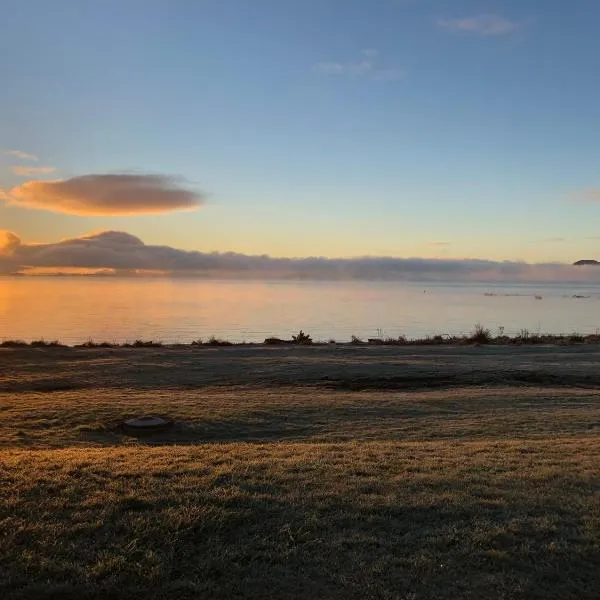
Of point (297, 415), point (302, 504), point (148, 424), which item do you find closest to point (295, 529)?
point (302, 504)

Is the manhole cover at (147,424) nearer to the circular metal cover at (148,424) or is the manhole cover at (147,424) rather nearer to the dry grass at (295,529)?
the circular metal cover at (148,424)

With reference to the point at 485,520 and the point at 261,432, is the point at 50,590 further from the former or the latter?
the point at 261,432

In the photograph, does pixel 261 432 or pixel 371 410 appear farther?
pixel 371 410

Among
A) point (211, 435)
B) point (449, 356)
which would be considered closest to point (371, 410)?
point (211, 435)

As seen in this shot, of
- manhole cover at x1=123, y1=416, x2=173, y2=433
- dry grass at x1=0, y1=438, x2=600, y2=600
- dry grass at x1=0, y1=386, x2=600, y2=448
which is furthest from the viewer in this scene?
manhole cover at x1=123, y1=416, x2=173, y2=433

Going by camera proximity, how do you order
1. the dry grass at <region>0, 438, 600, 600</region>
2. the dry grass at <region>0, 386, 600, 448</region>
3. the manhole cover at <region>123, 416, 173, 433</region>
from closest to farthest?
the dry grass at <region>0, 438, 600, 600</region> < the dry grass at <region>0, 386, 600, 448</region> < the manhole cover at <region>123, 416, 173, 433</region>

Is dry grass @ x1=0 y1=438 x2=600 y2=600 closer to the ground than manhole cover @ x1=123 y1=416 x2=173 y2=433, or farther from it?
farther from it

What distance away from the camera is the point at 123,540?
5.77 m

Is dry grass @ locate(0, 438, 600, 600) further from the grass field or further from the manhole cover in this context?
the manhole cover

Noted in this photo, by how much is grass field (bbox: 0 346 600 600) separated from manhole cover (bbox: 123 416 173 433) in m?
0.33

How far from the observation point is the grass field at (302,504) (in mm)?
5227

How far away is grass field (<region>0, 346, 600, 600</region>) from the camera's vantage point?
5227mm

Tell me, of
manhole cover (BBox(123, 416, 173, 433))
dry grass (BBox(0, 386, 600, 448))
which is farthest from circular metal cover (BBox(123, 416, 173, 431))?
dry grass (BBox(0, 386, 600, 448))

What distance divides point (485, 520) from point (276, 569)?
2.43 m
